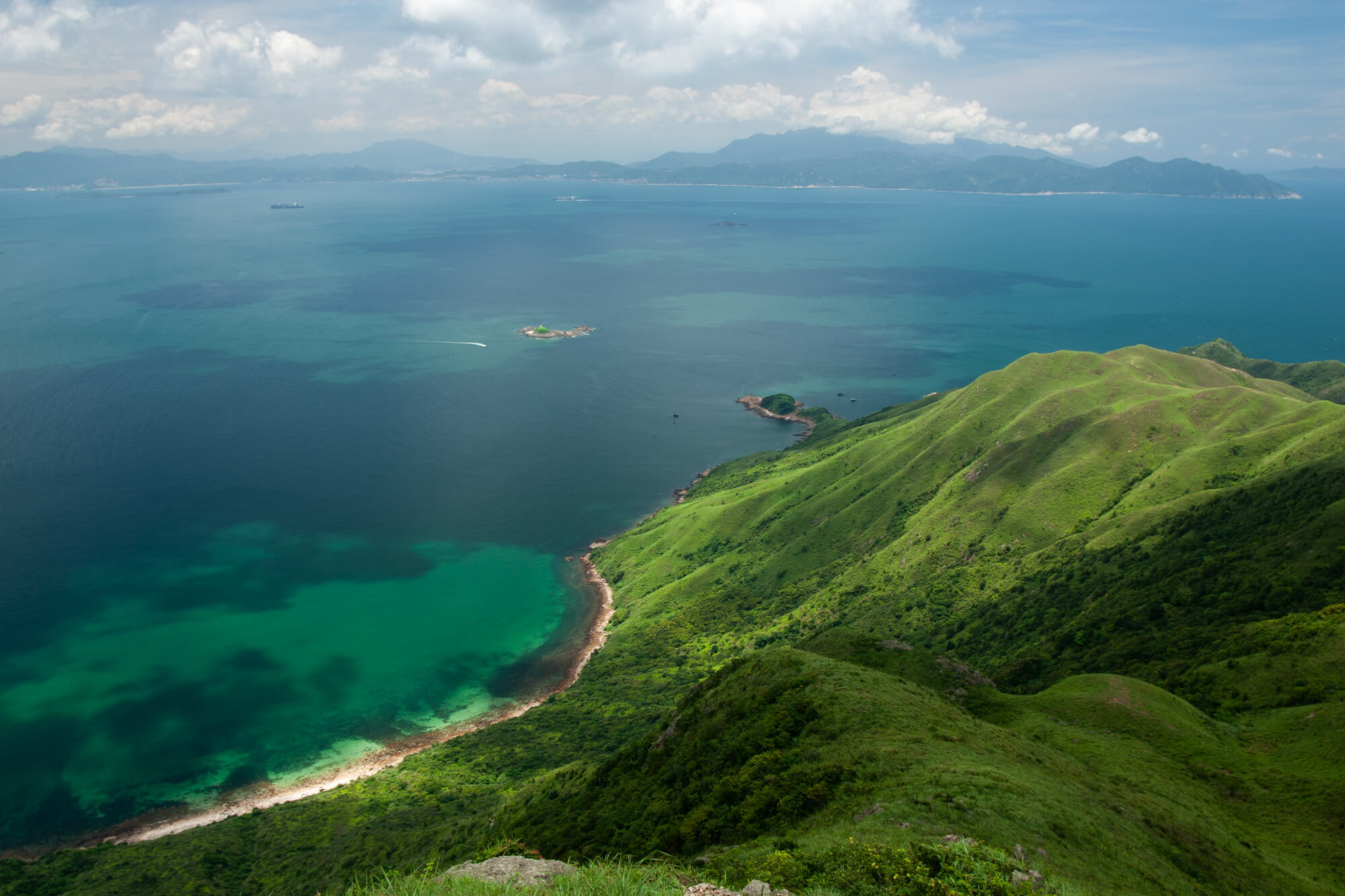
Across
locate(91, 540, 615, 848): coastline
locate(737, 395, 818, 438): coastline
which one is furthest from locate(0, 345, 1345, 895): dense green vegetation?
locate(737, 395, 818, 438): coastline

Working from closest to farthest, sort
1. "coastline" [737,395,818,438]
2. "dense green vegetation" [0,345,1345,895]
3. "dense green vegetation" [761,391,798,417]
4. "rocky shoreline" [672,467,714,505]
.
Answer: "dense green vegetation" [0,345,1345,895], "rocky shoreline" [672,467,714,505], "coastline" [737,395,818,438], "dense green vegetation" [761,391,798,417]

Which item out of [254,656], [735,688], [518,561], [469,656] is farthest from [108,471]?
[735,688]

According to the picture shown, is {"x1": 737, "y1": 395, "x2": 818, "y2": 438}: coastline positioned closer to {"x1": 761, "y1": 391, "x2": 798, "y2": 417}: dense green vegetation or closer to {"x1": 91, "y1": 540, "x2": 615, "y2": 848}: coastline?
{"x1": 761, "y1": 391, "x2": 798, "y2": 417}: dense green vegetation

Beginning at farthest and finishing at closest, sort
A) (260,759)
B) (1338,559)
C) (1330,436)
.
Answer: (260,759) → (1330,436) → (1338,559)

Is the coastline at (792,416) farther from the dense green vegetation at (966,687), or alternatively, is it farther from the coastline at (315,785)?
the coastline at (315,785)

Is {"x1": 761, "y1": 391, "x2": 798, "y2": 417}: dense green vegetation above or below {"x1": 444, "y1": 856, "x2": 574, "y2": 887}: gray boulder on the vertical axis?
below

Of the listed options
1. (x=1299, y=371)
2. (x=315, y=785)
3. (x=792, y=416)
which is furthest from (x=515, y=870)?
(x=1299, y=371)

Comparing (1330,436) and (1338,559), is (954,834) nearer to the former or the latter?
(1338,559)
